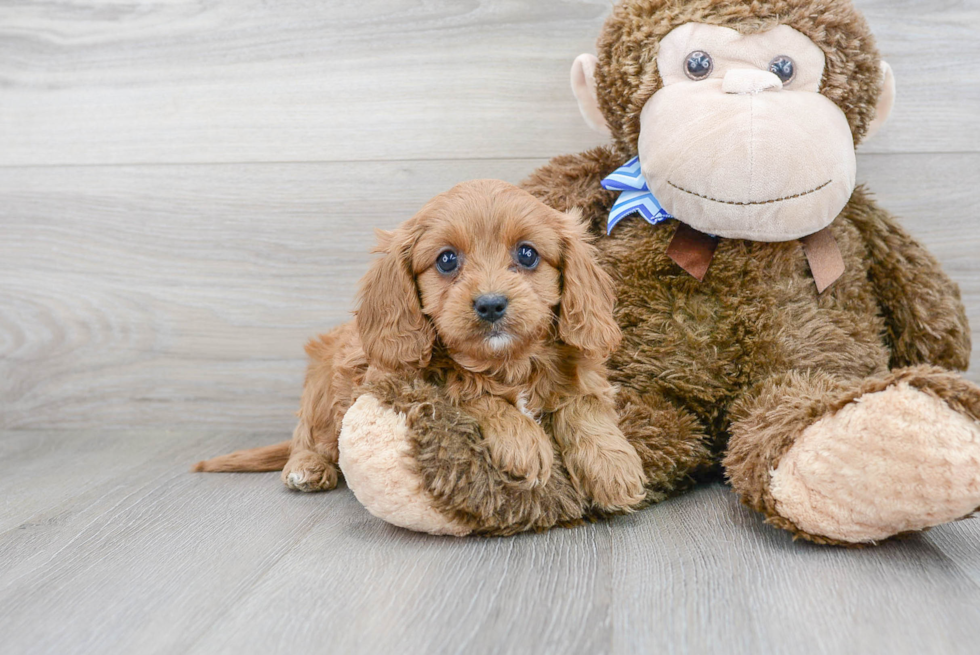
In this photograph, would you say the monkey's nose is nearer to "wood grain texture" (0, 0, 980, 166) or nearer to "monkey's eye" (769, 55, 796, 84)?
"monkey's eye" (769, 55, 796, 84)

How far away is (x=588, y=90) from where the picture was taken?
1553mm

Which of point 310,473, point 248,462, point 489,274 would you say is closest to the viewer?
point 489,274

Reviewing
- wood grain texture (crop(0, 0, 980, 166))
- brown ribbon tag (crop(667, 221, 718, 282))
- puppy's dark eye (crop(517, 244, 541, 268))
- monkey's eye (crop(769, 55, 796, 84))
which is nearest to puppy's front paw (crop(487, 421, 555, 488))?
puppy's dark eye (crop(517, 244, 541, 268))

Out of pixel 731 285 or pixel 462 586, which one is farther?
pixel 731 285

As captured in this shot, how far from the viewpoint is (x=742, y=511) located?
131 cm

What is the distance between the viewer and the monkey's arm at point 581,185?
1.49m

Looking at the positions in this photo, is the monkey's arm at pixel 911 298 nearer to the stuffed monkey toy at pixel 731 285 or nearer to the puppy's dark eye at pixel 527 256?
the stuffed monkey toy at pixel 731 285

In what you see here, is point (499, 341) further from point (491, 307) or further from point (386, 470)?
point (386, 470)

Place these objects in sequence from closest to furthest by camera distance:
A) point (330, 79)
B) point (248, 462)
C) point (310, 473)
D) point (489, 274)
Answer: point (489, 274), point (310, 473), point (248, 462), point (330, 79)

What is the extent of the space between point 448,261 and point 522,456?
0.31m

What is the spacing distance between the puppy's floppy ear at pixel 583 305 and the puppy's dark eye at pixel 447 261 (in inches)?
6.8

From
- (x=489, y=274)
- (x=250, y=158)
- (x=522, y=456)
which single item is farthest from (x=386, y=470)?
(x=250, y=158)

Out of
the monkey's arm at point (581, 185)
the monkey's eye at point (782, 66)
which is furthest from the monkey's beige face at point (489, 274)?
the monkey's eye at point (782, 66)

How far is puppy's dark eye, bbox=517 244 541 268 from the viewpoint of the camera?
1.20m
